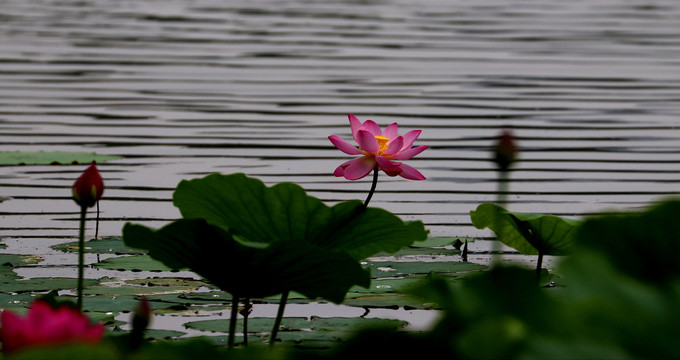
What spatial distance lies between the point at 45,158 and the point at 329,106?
2782 millimetres

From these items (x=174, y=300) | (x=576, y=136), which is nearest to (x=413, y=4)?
(x=576, y=136)

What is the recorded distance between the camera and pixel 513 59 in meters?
10.0

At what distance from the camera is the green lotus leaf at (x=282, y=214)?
Answer: 1.96 metres

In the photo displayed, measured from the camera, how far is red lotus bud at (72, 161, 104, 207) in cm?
185

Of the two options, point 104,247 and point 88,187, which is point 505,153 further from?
point 104,247

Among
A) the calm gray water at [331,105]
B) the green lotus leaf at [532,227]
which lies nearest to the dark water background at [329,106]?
A: the calm gray water at [331,105]

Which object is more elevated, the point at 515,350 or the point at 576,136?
the point at 576,136

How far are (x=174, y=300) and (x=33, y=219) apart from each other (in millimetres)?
1519

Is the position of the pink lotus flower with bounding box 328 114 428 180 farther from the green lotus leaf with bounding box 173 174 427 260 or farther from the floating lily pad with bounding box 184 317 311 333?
the floating lily pad with bounding box 184 317 311 333

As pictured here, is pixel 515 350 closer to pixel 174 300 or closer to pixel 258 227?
pixel 258 227

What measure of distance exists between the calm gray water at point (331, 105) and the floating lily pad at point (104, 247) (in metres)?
0.08

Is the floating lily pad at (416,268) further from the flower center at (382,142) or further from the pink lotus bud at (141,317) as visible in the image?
the pink lotus bud at (141,317)

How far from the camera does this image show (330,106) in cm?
734

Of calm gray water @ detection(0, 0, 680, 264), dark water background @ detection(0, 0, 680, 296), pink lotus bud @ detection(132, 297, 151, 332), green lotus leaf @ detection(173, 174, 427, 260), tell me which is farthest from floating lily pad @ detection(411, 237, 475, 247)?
pink lotus bud @ detection(132, 297, 151, 332)
